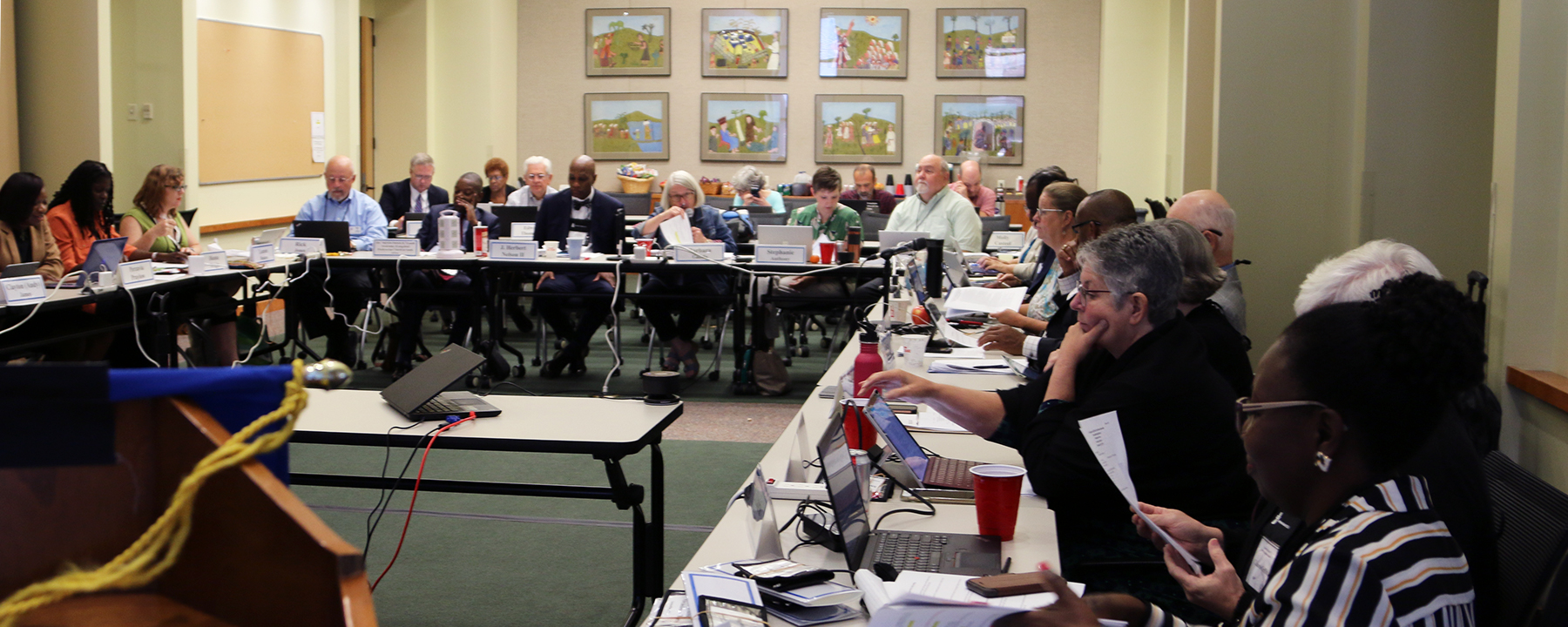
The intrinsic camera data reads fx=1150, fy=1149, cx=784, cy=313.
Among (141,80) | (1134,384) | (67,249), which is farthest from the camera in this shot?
(141,80)

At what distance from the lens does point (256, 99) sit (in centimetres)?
866

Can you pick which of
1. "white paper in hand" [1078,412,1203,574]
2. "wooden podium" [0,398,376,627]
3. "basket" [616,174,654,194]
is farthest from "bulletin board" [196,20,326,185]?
"wooden podium" [0,398,376,627]

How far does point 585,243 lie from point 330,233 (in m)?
1.50

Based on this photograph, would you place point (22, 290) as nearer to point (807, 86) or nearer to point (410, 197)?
point (410, 197)

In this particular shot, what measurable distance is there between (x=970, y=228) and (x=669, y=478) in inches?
140

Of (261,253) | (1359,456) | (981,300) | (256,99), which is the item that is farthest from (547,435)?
(256,99)

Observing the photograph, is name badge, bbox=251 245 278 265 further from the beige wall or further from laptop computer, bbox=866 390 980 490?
the beige wall

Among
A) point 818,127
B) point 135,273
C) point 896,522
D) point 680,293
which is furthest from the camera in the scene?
point 818,127

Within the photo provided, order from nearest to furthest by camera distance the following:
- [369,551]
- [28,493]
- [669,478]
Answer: [28,493], [369,551], [669,478]

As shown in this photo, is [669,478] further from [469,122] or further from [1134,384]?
[469,122]

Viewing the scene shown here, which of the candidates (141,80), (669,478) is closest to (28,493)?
(669,478)

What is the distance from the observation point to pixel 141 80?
7.53 m

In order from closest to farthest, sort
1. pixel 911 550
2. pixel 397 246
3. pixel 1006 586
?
pixel 1006 586 < pixel 911 550 < pixel 397 246

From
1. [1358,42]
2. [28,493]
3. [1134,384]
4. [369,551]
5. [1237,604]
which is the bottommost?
[369,551]
